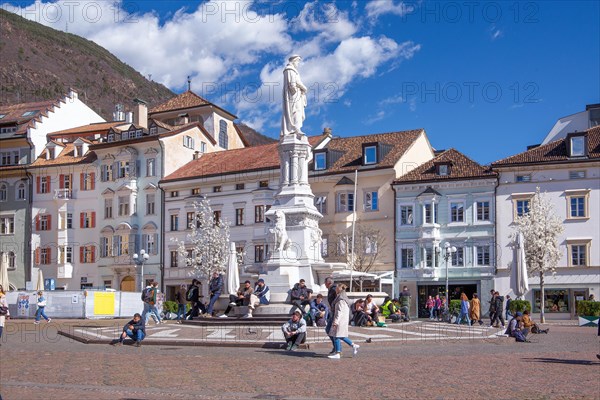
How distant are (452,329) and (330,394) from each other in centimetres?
1480

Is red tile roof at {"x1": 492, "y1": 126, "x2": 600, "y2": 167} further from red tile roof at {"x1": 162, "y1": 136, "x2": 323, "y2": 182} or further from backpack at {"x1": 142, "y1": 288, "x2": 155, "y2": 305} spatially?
backpack at {"x1": 142, "y1": 288, "x2": 155, "y2": 305}

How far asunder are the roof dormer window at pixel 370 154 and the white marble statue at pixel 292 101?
2549cm

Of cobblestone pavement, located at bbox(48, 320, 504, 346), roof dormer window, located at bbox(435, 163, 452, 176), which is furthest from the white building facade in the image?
cobblestone pavement, located at bbox(48, 320, 504, 346)

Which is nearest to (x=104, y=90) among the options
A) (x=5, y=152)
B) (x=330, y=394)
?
(x=5, y=152)

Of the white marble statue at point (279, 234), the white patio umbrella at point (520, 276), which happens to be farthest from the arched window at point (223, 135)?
the white marble statue at point (279, 234)

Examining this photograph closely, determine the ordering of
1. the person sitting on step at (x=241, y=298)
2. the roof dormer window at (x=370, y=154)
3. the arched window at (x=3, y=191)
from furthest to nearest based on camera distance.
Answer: the arched window at (x=3, y=191)
the roof dormer window at (x=370, y=154)
the person sitting on step at (x=241, y=298)

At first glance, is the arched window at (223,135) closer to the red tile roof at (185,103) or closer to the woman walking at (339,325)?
the red tile roof at (185,103)

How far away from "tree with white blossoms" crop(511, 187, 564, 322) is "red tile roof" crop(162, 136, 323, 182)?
16.6 metres

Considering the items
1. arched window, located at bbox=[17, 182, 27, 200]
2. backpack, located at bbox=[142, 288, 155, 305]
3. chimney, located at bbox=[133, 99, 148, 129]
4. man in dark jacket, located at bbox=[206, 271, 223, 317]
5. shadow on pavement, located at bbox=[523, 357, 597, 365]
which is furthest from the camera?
chimney, located at bbox=[133, 99, 148, 129]

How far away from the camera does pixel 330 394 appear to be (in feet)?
43.5

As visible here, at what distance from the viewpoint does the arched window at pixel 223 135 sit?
70500 mm

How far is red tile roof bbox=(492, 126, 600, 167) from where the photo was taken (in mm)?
52312

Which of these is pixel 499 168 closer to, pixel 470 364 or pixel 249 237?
pixel 249 237

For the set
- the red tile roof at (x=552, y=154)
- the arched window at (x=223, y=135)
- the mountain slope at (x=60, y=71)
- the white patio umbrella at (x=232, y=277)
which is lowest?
the white patio umbrella at (x=232, y=277)
